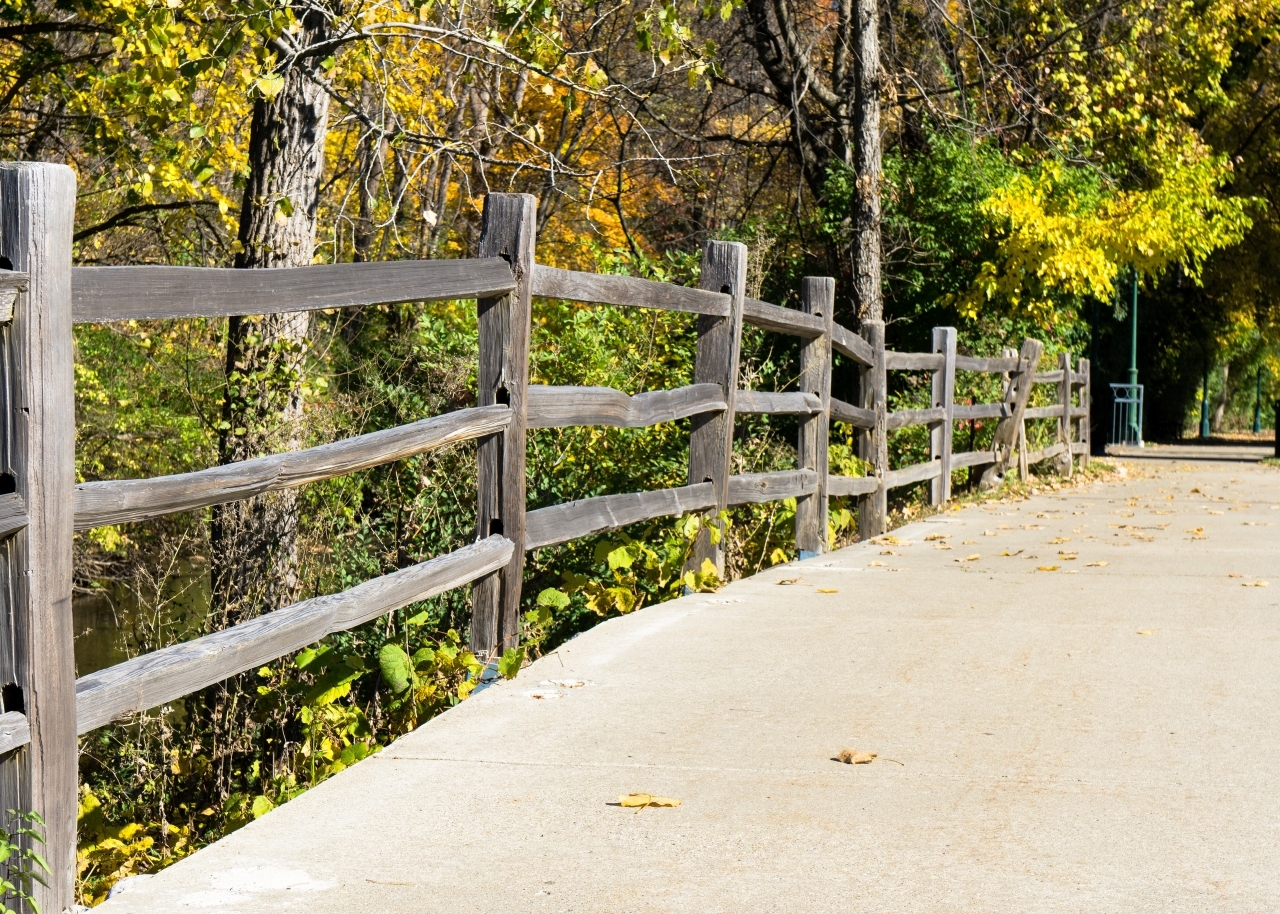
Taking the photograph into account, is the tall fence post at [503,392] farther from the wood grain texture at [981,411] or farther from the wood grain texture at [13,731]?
the wood grain texture at [981,411]

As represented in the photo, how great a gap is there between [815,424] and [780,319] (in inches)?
41.3

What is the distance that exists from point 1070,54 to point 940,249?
11.8 ft

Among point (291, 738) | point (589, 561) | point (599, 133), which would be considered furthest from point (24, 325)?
point (599, 133)

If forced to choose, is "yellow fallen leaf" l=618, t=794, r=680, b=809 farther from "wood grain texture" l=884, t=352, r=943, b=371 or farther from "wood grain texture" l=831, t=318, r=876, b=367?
"wood grain texture" l=884, t=352, r=943, b=371

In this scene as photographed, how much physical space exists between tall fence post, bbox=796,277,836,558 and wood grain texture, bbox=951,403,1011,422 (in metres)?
4.77

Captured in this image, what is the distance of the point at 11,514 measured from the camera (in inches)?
125

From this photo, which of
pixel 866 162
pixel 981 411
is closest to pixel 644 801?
pixel 981 411

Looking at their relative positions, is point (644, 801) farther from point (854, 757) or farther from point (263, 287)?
point (263, 287)

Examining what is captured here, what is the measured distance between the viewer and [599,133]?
83.3ft

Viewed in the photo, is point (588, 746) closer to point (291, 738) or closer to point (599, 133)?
point (291, 738)

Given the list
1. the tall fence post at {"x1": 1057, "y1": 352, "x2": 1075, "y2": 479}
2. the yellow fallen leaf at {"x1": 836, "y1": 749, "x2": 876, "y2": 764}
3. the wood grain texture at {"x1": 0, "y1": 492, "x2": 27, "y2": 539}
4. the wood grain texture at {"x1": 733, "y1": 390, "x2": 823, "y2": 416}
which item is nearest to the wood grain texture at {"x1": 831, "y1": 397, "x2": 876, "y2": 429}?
the wood grain texture at {"x1": 733, "y1": 390, "x2": 823, "y2": 416}

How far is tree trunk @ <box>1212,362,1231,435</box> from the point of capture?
5047cm

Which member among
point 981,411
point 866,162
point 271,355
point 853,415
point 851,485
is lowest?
point 851,485

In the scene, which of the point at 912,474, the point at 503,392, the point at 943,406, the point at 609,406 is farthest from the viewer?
the point at 943,406
